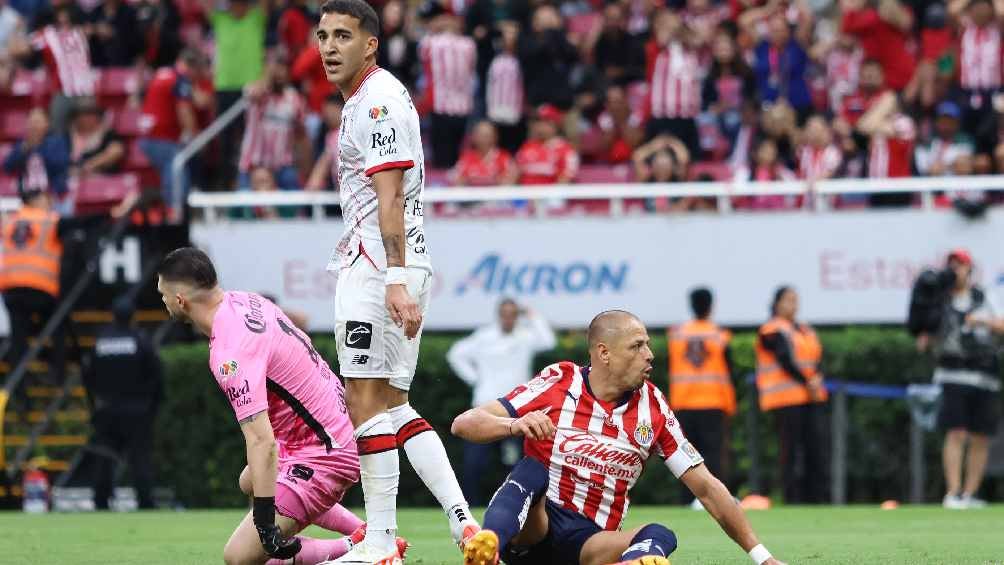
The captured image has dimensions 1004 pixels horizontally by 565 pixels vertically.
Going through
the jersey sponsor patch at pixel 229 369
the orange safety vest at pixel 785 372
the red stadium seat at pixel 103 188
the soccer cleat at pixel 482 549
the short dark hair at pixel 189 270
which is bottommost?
the orange safety vest at pixel 785 372

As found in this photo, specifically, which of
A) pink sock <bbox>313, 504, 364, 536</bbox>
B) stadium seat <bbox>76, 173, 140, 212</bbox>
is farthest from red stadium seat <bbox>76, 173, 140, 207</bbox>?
pink sock <bbox>313, 504, 364, 536</bbox>

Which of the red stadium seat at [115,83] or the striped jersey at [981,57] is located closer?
the striped jersey at [981,57]

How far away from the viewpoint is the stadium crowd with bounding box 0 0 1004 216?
19.4 meters

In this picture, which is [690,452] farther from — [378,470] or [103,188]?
[103,188]

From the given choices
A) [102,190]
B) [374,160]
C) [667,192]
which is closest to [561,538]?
[374,160]

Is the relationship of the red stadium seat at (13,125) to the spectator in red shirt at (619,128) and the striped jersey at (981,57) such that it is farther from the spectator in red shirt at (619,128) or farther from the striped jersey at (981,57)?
the striped jersey at (981,57)

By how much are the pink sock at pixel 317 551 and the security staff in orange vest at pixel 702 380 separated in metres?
8.69

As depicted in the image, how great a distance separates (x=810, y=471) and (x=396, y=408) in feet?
32.7

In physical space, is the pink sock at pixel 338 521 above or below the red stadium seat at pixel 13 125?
below

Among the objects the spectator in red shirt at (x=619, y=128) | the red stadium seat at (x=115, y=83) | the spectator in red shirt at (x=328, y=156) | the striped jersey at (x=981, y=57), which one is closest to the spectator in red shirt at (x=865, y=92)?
the striped jersey at (x=981, y=57)

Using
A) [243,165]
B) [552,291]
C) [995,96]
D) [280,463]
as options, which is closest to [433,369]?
[552,291]

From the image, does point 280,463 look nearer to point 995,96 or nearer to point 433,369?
point 433,369

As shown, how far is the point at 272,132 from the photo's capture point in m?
20.7

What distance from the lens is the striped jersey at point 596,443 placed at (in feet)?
25.1
